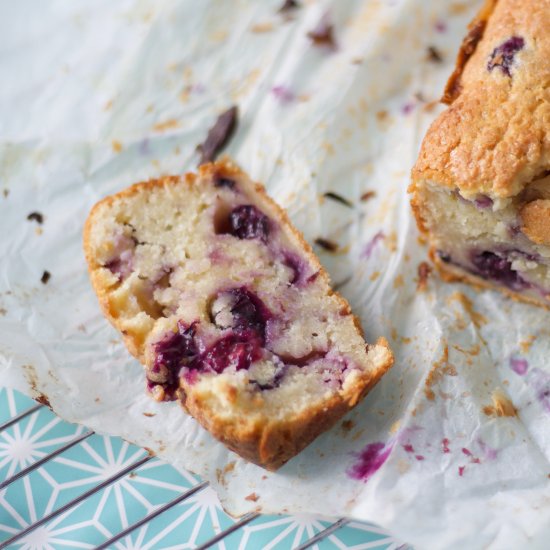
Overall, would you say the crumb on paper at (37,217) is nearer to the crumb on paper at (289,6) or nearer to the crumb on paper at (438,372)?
the crumb on paper at (289,6)

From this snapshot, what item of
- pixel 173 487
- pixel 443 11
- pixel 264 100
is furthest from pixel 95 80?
pixel 173 487

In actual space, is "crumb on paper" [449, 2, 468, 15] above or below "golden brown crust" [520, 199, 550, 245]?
above

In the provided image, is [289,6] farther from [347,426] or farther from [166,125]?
[347,426]

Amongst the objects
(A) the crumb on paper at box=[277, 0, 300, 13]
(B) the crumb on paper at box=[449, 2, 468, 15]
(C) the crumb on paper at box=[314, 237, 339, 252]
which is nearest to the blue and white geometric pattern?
(C) the crumb on paper at box=[314, 237, 339, 252]

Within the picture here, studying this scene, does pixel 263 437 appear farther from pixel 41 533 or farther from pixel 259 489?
pixel 41 533

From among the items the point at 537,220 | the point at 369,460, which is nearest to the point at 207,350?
the point at 369,460

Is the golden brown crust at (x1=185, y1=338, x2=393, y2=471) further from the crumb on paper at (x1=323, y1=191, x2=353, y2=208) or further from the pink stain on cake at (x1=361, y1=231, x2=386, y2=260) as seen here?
the crumb on paper at (x1=323, y1=191, x2=353, y2=208)
